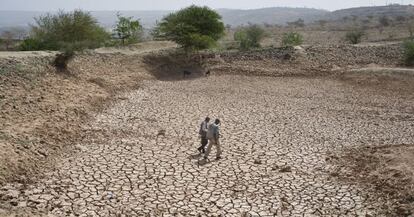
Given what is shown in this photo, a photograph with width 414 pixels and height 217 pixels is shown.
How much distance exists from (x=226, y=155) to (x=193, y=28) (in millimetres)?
17828

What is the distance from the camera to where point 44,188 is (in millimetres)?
10195

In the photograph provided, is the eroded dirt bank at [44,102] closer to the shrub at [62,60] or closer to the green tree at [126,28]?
the shrub at [62,60]

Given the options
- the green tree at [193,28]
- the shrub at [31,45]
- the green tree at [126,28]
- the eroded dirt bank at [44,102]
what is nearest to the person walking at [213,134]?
the eroded dirt bank at [44,102]

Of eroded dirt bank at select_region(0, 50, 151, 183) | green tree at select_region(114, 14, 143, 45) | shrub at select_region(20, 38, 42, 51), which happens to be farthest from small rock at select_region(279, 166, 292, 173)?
green tree at select_region(114, 14, 143, 45)

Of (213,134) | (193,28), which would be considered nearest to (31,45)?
(193,28)

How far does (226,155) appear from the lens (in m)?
13.0

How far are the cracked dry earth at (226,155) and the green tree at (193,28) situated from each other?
24.9 feet

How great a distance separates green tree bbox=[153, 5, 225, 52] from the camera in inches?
1131

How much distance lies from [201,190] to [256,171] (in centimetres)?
195

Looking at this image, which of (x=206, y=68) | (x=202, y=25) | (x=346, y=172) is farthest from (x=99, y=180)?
(x=202, y=25)

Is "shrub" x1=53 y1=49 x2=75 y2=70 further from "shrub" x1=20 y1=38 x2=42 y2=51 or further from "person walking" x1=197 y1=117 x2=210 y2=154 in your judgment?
"person walking" x1=197 y1=117 x2=210 y2=154

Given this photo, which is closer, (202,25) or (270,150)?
(270,150)

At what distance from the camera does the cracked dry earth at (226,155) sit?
9883 millimetres

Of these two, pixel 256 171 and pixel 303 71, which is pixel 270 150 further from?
pixel 303 71
